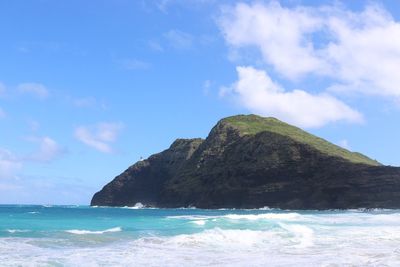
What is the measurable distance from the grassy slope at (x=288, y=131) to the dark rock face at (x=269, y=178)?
2.77 m

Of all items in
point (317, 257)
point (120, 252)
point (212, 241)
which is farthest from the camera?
point (212, 241)

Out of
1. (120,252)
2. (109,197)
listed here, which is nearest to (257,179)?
(109,197)

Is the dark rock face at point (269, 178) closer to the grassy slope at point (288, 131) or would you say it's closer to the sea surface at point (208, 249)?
the grassy slope at point (288, 131)

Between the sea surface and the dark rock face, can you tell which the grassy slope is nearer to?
the dark rock face

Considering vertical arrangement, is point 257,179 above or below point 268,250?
above

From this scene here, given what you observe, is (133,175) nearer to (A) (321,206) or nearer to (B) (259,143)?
(B) (259,143)

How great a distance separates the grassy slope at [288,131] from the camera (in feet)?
322

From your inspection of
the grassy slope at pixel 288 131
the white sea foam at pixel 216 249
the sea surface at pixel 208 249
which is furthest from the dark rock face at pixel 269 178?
the white sea foam at pixel 216 249

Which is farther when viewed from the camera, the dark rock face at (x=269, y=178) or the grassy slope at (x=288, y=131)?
the grassy slope at (x=288, y=131)

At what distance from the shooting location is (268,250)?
20.7 metres

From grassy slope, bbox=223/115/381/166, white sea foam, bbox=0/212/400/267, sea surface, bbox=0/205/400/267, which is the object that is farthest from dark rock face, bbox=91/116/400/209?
white sea foam, bbox=0/212/400/267

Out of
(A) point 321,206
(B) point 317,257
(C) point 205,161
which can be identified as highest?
(C) point 205,161

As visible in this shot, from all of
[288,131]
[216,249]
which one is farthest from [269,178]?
[216,249]

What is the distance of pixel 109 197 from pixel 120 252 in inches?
4722
